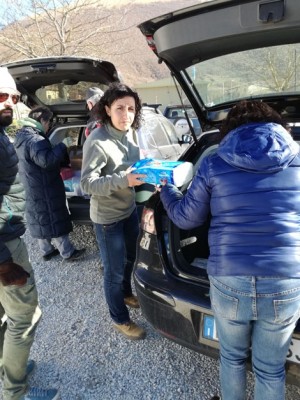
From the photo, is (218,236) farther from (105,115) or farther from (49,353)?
(49,353)

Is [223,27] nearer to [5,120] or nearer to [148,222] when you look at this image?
[148,222]

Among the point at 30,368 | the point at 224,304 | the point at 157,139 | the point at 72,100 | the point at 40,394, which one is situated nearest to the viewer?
the point at 224,304

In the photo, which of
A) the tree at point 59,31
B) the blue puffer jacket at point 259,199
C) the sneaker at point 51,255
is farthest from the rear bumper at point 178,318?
the tree at point 59,31

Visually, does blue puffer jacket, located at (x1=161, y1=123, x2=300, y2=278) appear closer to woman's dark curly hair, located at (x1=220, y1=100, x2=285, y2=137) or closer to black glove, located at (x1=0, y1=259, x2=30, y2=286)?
woman's dark curly hair, located at (x1=220, y1=100, x2=285, y2=137)

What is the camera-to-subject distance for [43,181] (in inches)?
148

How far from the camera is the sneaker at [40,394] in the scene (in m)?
2.12

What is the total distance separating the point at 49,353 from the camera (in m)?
2.61

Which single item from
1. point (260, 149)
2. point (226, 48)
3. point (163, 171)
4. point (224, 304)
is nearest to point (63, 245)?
point (163, 171)

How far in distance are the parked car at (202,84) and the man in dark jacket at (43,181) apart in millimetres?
1460

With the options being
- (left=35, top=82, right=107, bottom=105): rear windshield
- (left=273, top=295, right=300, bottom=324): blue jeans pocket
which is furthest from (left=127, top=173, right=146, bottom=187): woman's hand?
(left=35, top=82, right=107, bottom=105): rear windshield

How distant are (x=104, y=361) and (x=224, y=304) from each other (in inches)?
49.7

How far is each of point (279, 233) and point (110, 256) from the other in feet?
4.51

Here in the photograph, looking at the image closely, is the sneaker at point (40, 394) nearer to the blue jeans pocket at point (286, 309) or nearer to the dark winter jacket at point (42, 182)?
the blue jeans pocket at point (286, 309)

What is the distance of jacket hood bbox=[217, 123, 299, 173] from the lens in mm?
1442
